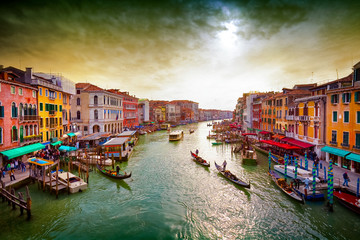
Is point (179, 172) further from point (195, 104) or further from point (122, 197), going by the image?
point (195, 104)

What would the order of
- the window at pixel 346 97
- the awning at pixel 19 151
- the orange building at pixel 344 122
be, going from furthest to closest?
the window at pixel 346 97 → the awning at pixel 19 151 → the orange building at pixel 344 122

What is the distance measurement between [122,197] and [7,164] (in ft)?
46.6

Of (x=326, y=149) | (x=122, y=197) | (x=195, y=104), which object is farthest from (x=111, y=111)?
(x=195, y=104)

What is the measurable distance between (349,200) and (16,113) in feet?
112

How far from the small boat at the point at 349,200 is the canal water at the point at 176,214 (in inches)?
17.8

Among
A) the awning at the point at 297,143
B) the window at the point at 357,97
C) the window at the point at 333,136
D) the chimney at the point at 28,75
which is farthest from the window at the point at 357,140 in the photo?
the chimney at the point at 28,75

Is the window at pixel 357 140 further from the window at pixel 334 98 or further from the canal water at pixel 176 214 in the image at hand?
the canal water at pixel 176 214

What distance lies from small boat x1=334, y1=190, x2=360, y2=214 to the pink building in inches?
1290

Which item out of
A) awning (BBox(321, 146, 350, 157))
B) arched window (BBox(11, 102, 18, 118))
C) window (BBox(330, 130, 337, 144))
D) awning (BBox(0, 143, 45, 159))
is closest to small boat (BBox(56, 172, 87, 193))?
awning (BBox(0, 143, 45, 159))

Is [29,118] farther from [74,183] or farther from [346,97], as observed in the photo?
[346,97]

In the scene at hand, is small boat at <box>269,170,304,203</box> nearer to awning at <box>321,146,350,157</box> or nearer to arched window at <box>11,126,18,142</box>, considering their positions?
awning at <box>321,146,350,157</box>

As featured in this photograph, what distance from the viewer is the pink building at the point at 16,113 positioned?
20.5m

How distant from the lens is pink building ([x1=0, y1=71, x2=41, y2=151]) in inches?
806

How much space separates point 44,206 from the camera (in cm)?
1566
